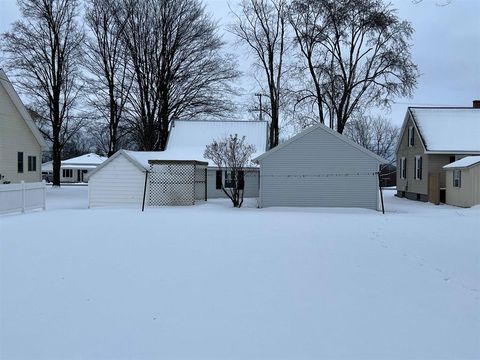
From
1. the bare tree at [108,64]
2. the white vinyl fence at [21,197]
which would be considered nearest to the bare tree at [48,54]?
the bare tree at [108,64]

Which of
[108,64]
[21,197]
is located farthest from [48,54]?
[21,197]

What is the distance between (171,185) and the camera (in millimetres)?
23422

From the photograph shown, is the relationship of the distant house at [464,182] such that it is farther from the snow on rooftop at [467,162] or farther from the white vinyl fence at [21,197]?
the white vinyl fence at [21,197]

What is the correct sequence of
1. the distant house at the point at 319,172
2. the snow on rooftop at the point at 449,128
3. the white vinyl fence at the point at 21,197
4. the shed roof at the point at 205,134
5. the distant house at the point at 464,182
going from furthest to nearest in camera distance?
1. the shed roof at the point at 205,134
2. the snow on rooftop at the point at 449,128
3. the distant house at the point at 319,172
4. the distant house at the point at 464,182
5. the white vinyl fence at the point at 21,197

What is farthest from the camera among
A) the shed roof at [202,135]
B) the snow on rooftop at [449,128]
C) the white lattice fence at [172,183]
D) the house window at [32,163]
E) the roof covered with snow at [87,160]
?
the roof covered with snow at [87,160]

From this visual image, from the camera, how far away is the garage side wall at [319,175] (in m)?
22.9

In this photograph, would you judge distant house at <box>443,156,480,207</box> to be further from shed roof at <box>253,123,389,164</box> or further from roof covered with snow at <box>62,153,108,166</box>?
roof covered with snow at <box>62,153,108,166</box>

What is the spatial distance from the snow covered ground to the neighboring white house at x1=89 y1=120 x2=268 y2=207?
12.6 meters

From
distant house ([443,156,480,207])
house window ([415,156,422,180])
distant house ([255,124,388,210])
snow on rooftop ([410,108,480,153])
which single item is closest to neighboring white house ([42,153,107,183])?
house window ([415,156,422,180])

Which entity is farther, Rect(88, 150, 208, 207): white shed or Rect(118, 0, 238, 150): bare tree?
Rect(118, 0, 238, 150): bare tree

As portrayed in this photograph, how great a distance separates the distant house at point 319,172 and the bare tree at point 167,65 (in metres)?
17.2

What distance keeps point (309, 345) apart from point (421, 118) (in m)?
27.9

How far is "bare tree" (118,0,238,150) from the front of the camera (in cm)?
3838

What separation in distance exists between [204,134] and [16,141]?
11600 millimetres
